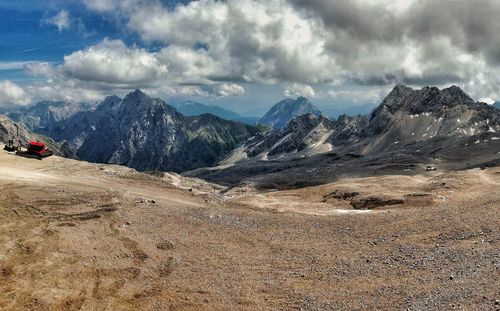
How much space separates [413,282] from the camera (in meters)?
31.9

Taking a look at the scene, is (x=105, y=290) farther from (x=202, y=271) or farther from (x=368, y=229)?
(x=368, y=229)

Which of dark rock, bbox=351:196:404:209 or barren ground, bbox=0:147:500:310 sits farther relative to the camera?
dark rock, bbox=351:196:404:209

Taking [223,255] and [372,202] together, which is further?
[372,202]

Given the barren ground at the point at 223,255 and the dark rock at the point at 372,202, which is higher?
the dark rock at the point at 372,202

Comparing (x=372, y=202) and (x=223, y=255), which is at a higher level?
(x=372, y=202)


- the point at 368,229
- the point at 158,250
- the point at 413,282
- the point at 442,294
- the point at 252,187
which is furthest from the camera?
the point at 252,187

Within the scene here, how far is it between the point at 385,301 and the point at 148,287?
16.5 metres

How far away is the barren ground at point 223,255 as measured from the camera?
3080 cm

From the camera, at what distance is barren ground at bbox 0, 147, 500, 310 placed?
3080 cm

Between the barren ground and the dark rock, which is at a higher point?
the dark rock

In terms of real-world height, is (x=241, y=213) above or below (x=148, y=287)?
above

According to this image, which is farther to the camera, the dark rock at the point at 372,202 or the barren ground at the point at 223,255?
the dark rock at the point at 372,202

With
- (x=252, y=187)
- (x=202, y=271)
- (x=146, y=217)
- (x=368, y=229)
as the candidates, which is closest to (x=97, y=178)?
(x=146, y=217)

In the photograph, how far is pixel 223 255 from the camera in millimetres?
38781
